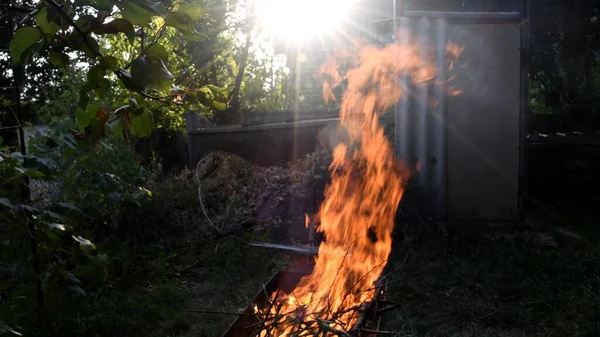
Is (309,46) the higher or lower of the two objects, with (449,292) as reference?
higher

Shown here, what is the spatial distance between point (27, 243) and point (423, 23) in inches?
195

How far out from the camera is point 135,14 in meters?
1.34

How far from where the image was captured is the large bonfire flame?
12.0 ft

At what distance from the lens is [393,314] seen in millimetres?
4766

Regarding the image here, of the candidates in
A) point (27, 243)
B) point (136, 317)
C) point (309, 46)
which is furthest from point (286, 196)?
point (309, 46)

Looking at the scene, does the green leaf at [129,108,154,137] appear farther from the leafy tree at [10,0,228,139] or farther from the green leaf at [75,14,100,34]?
the green leaf at [75,14,100,34]

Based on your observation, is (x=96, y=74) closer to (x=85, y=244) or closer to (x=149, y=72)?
(x=149, y=72)

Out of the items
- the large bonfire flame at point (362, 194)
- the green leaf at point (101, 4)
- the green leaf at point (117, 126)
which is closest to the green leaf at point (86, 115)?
the green leaf at point (117, 126)

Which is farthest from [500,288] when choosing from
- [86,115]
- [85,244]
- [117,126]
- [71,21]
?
[71,21]

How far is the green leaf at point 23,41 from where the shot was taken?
4.17 ft

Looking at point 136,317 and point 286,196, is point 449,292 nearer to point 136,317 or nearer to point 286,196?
point 136,317

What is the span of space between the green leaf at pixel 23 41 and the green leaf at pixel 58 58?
0.29 feet

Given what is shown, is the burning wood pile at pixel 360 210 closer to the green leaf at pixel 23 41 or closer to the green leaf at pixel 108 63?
the green leaf at pixel 108 63

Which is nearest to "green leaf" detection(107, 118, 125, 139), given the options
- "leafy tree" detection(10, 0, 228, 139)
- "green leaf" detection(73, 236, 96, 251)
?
"leafy tree" detection(10, 0, 228, 139)
